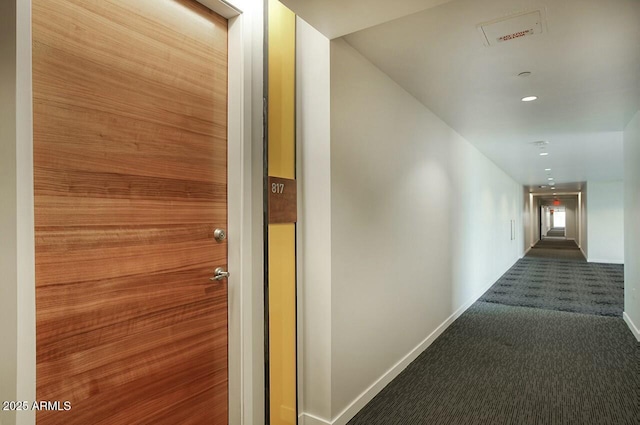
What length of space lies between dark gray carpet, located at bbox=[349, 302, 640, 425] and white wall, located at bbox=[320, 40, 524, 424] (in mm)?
189

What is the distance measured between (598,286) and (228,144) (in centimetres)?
766

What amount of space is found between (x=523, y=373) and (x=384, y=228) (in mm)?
1653

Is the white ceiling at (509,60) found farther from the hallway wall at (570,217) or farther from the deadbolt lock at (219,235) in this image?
the hallway wall at (570,217)

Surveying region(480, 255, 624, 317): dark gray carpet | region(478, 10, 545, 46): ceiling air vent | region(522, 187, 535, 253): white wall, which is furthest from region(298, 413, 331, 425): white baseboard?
region(522, 187, 535, 253): white wall

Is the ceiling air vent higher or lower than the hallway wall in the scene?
higher

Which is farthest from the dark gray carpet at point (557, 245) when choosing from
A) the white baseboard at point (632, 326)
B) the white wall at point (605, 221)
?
the white baseboard at point (632, 326)

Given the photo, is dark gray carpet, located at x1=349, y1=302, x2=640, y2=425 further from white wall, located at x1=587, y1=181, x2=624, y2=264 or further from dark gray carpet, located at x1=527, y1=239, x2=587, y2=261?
dark gray carpet, located at x1=527, y1=239, x2=587, y2=261

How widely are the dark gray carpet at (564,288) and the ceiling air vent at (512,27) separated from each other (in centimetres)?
422

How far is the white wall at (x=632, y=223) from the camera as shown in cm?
381

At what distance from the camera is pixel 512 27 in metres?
2.21

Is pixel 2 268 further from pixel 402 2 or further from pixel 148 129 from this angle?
pixel 402 2

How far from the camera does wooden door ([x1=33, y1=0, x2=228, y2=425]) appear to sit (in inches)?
46.8

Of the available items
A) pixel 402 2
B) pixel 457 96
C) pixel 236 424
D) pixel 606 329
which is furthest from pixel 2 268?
pixel 606 329

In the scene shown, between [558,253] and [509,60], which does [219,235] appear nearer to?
[509,60]
